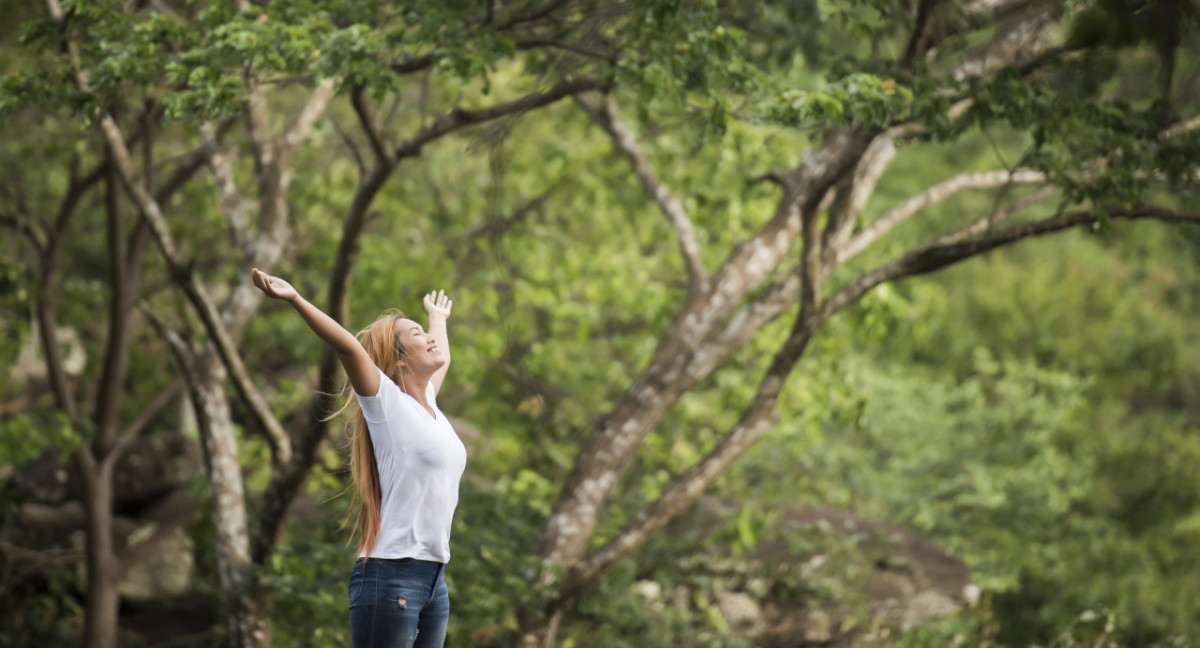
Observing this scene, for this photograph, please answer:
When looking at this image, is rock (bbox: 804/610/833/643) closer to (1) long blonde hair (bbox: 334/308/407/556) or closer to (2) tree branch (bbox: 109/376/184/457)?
(2) tree branch (bbox: 109/376/184/457)

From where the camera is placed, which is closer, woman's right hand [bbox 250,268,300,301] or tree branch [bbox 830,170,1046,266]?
Answer: woman's right hand [bbox 250,268,300,301]

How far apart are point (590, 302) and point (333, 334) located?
881 centimetres

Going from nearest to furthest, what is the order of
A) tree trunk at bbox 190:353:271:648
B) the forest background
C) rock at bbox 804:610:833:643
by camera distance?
the forest background
tree trunk at bbox 190:353:271:648
rock at bbox 804:610:833:643

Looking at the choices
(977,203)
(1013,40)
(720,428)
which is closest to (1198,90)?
(1013,40)

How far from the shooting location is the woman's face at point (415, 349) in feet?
11.8

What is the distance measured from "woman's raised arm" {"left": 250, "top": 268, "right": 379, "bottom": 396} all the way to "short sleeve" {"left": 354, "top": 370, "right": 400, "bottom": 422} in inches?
1.2

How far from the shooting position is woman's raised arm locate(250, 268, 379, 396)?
10.1 feet

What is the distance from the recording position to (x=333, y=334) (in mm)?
3137

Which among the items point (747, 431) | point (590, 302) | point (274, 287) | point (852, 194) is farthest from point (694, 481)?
point (590, 302)

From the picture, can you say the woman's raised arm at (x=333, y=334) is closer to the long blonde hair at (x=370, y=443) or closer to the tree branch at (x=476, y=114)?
the long blonde hair at (x=370, y=443)

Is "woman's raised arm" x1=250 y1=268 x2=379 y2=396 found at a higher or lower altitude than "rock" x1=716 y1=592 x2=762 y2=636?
lower

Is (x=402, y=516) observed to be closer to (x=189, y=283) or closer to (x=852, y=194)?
(x=189, y=283)

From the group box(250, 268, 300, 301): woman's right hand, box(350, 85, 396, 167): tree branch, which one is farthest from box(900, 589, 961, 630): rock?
box(250, 268, 300, 301): woman's right hand

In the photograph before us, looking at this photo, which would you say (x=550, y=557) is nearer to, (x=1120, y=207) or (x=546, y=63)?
(x=546, y=63)
